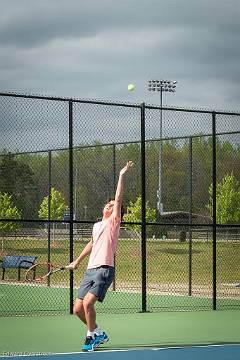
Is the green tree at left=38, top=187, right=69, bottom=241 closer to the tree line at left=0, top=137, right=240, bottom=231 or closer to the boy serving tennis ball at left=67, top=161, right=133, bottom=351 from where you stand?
the tree line at left=0, top=137, right=240, bottom=231

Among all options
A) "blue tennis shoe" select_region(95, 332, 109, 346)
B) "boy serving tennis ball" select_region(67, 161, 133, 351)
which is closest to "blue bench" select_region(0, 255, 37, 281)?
"boy serving tennis ball" select_region(67, 161, 133, 351)

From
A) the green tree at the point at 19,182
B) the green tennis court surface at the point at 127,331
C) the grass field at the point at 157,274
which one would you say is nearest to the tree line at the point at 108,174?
the green tree at the point at 19,182

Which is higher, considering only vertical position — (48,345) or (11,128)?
(11,128)

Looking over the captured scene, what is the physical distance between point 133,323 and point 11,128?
4001 millimetres

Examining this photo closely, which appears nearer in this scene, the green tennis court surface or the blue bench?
the green tennis court surface

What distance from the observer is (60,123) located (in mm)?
15688

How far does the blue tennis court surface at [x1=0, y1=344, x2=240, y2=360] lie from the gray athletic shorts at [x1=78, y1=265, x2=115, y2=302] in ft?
2.11

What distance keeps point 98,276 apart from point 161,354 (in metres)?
1.09

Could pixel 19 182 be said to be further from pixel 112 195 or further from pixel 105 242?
pixel 105 242

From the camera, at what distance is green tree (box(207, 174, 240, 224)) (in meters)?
20.7

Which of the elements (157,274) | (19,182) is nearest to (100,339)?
(19,182)

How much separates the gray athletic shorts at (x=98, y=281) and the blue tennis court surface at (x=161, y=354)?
64 centimetres

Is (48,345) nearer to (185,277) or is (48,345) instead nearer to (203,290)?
(203,290)

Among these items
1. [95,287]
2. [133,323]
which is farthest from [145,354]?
[133,323]
